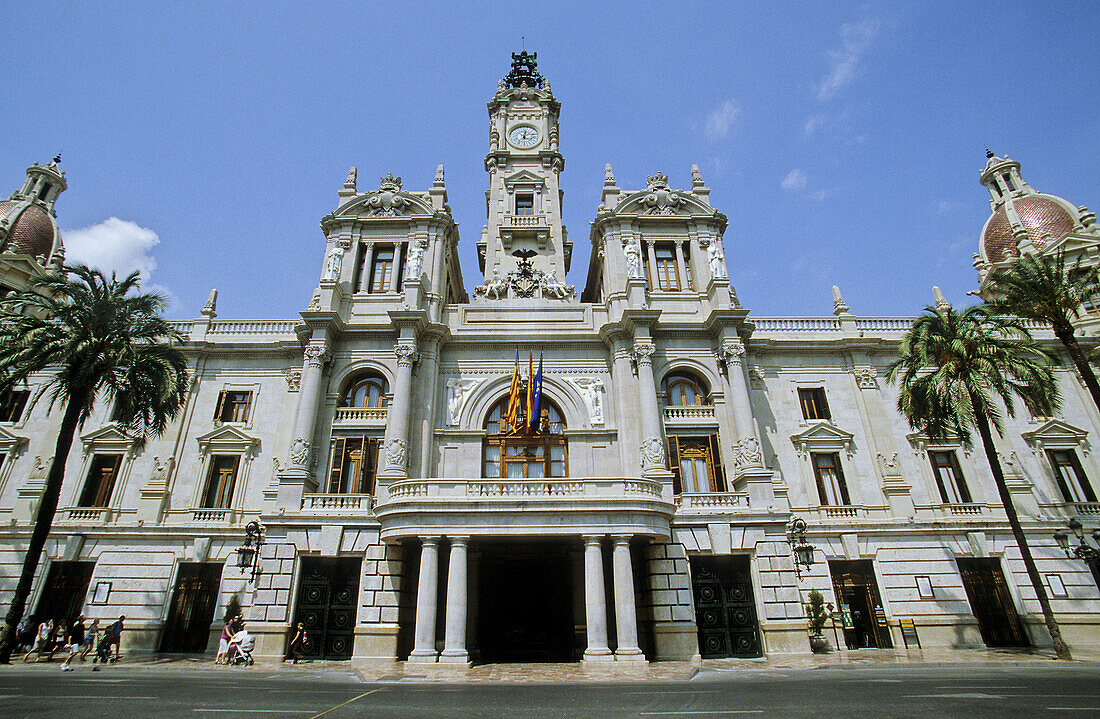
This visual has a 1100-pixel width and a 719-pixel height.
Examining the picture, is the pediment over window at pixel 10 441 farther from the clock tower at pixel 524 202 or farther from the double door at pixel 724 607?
the double door at pixel 724 607

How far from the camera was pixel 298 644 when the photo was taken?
2269cm

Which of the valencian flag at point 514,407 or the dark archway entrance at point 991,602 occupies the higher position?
the valencian flag at point 514,407

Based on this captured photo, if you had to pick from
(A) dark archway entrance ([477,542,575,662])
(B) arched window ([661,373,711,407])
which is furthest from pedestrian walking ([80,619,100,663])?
(B) arched window ([661,373,711,407])

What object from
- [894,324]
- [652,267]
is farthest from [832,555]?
[652,267]

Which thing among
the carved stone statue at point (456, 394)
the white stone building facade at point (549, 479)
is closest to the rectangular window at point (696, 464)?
the white stone building facade at point (549, 479)

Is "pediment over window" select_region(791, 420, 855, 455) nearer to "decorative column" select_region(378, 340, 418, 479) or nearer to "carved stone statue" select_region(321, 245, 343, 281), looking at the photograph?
"decorative column" select_region(378, 340, 418, 479)

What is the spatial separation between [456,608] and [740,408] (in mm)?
15967

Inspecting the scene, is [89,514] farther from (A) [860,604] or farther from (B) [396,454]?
(A) [860,604]

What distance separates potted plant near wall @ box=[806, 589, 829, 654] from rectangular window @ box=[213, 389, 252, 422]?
1171 inches

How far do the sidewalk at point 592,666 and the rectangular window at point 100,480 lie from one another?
8762 millimetres

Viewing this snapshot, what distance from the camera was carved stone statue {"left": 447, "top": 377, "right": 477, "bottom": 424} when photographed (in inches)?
1121

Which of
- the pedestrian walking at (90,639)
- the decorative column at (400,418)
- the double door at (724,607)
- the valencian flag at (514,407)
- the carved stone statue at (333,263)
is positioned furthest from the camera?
the carved stone statue at (333,263)

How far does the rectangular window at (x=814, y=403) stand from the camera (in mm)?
30359

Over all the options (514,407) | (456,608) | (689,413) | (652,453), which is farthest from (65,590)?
(689,413)
